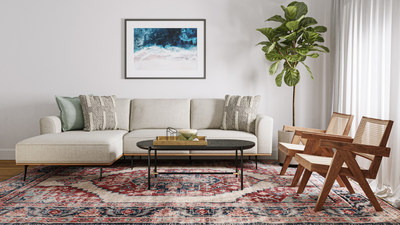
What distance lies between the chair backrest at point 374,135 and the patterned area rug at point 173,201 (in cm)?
34

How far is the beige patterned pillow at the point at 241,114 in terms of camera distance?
160 inches

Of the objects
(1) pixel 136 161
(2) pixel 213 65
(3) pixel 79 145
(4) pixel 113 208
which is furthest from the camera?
(2) pixel 213 65

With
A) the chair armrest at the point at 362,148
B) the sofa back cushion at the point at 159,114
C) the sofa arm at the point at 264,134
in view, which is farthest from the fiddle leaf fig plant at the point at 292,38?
the chair armrest at the point at 362,148

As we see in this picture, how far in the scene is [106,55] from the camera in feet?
15.2


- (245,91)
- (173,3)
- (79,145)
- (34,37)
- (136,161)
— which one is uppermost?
(173,3)

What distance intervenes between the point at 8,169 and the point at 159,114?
6.46ft

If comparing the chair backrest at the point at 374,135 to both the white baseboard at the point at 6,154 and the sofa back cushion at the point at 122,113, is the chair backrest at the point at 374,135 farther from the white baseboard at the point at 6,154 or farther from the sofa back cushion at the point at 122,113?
the white baseboard at the point at 6,154

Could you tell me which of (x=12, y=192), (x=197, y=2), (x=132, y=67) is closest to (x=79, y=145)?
(x=12, y=192)

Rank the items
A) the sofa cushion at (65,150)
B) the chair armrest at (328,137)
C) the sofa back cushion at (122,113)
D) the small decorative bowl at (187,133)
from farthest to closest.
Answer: the sofa back cushion at (122,113)
the sofa cushion at (65,150)
the small decorative bowl at (187,133)
the chair armrest at (328,137)

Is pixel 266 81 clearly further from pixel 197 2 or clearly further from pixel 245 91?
pixel 197 2

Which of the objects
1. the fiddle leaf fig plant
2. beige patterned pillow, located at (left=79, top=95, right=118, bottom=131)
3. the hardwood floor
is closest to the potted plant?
the fiddle leaf fig plant

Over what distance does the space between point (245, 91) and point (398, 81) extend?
213cm

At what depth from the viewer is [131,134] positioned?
12.7 ft

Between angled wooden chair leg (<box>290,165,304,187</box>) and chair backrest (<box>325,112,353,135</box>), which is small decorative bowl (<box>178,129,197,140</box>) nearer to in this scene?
angled wooden chair leg (<box>290,165,304,187</box>)
